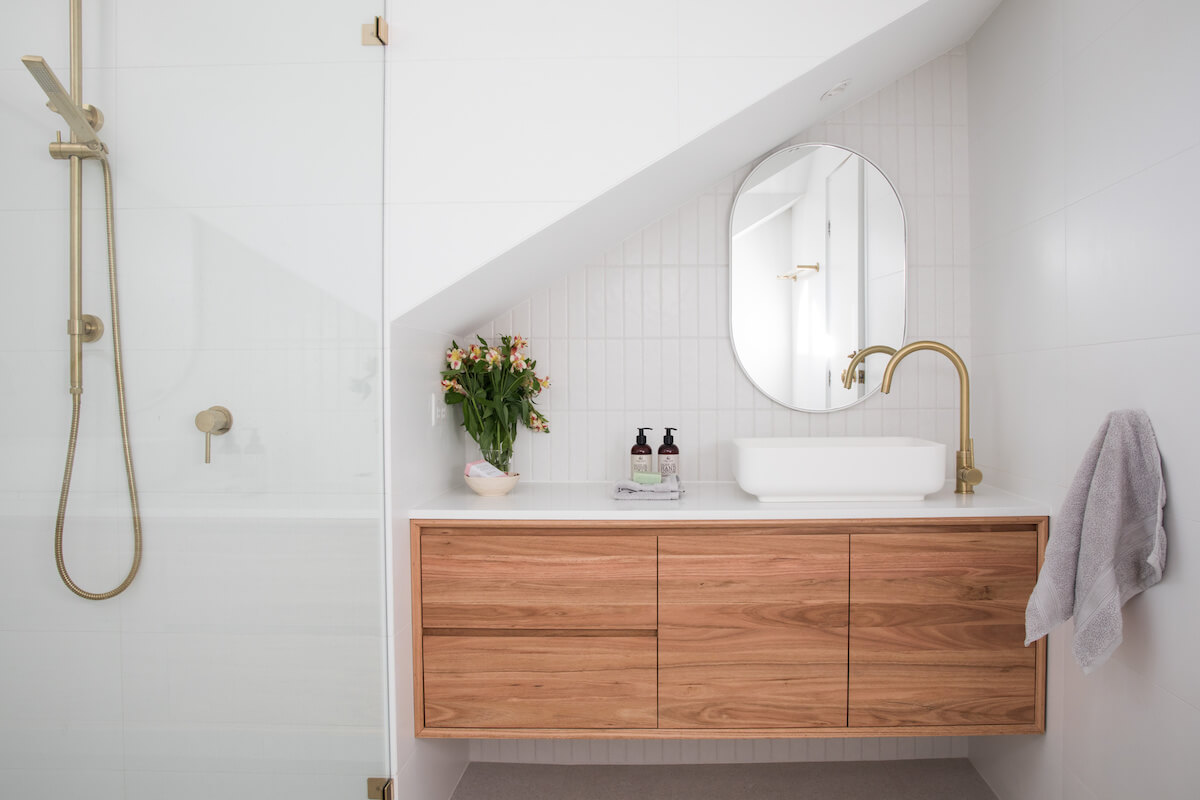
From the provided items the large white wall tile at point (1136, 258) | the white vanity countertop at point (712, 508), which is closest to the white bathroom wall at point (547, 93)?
the white vanity countertop at point (712, 508)

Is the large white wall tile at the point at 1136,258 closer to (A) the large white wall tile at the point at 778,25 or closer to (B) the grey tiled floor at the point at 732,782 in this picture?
(A) the large white wall tile at the point at 778,25

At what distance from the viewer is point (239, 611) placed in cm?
106

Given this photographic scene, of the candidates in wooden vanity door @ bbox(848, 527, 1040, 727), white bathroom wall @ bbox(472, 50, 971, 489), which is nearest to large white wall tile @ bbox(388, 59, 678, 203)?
white bathroom wall @ bbox(472, 50, 971, 489)

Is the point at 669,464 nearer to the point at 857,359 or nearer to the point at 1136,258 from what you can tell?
the point at 857,359

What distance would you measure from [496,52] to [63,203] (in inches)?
46.3

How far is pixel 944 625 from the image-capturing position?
5.81 feet

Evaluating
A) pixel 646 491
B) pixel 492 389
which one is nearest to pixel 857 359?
pixel 646 491

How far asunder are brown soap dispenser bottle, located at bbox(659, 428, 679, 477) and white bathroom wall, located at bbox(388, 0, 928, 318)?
2.49 feet

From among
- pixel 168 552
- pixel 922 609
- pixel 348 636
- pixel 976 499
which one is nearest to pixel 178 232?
pixel 168 552

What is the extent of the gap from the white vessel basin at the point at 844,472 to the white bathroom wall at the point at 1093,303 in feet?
1.00

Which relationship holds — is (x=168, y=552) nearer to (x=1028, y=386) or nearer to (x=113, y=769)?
(x=113, y=769)

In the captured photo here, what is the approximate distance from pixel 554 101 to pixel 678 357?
0.87 metres

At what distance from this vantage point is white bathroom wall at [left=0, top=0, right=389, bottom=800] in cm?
70

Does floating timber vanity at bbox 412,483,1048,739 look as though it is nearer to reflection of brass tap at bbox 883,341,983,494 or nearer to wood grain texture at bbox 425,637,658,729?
wood grain texture at bbox 425,637,658,729
